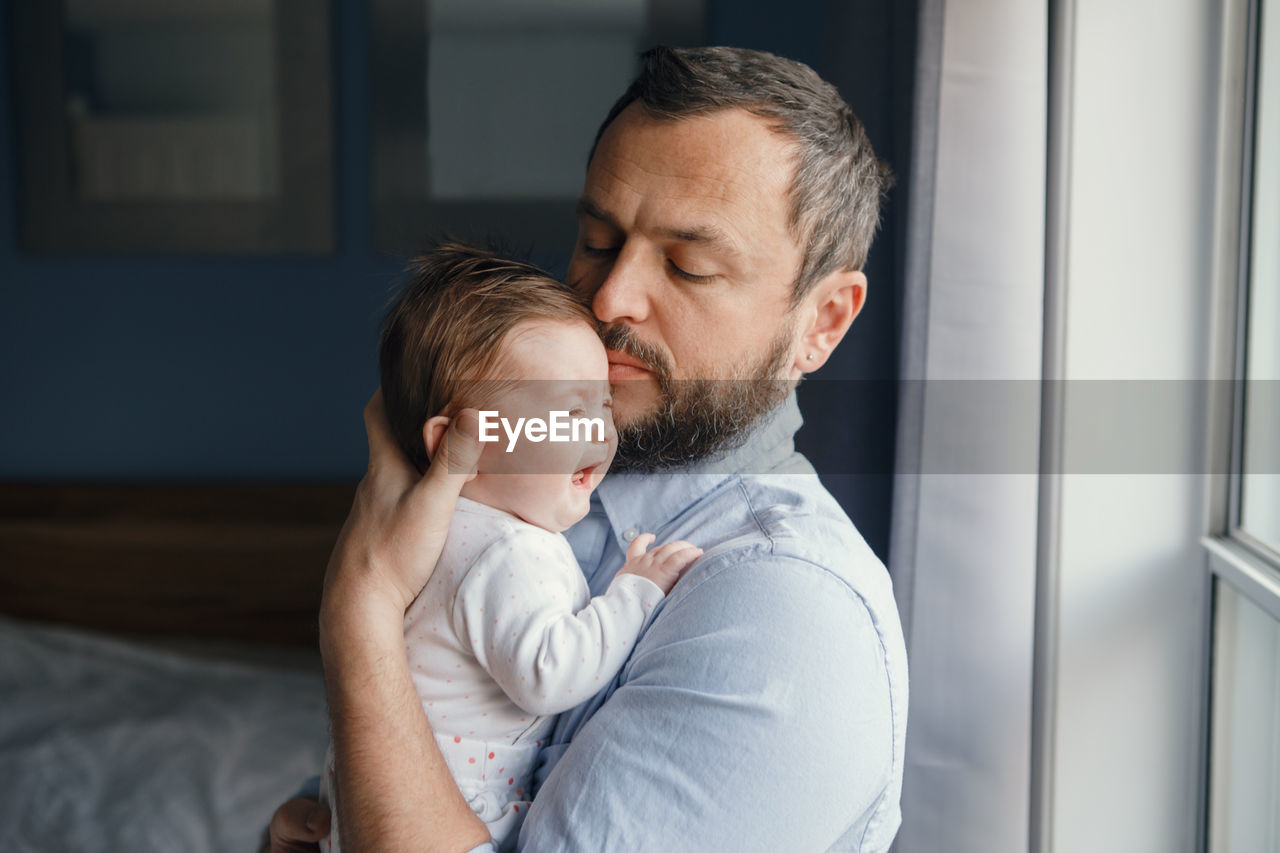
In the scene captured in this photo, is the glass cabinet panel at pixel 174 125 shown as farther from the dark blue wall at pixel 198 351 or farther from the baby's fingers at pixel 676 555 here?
the baby's fingers at pixel 676 555

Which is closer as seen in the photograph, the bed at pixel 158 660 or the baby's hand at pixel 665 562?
the baby's hand at pixel 665 562

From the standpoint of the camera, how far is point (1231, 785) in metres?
1.41

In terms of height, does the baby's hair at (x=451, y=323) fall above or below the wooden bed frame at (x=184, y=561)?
above

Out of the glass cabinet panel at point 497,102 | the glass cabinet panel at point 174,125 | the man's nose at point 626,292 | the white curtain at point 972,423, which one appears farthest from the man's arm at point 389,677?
the glass cabinet panel at point 174,125

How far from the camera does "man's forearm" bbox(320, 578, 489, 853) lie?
0.74 metres

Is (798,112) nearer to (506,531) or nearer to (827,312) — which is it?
(827,312)

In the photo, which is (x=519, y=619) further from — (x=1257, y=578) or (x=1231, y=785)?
(x=1231, y=785)

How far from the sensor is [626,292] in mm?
871

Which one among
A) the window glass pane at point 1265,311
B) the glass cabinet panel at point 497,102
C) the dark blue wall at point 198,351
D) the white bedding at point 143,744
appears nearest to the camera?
the window glass pane at point 1265,311

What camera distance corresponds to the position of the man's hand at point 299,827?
937 millimetres

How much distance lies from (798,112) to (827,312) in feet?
0.73

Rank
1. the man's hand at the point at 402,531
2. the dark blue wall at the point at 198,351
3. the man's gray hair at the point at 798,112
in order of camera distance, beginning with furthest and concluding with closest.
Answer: the dark blue wall at the point at 198,351, the man's gray hair at the point at 798,112, the man's hand at the point at 402,531

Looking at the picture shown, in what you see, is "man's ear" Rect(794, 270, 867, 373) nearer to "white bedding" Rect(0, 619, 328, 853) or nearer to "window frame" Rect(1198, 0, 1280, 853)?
"window frame" Rect(1198, 0, 1280, 853)

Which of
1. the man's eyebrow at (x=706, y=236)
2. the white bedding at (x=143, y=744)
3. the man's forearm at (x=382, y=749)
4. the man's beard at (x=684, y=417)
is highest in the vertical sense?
the man's eyebrow at (x=706, y=236)
